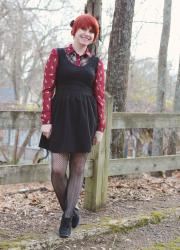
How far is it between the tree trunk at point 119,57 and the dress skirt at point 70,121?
8.63ft

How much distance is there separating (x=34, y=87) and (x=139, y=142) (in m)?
25.2

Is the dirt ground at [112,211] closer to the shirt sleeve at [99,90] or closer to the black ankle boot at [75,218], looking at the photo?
the black ankle boot at [75,218]

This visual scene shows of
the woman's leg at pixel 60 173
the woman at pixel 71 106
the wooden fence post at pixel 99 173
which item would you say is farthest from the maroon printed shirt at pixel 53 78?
the wooden fence post at pixel 99 173

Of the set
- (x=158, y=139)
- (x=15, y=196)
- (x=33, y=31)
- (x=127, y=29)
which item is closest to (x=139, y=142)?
(x=158, y=139)

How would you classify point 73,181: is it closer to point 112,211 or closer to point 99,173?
point 99,173

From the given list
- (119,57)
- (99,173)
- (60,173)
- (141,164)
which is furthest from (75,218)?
(119,57)

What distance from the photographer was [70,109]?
379 cm

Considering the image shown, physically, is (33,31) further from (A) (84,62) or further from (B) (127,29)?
(A) (84,62)

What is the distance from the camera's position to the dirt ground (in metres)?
4.21

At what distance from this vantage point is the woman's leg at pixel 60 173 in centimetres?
388

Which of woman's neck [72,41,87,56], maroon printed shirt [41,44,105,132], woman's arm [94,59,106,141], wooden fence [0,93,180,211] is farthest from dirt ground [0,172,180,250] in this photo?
woman's neck [72,41,87,56]

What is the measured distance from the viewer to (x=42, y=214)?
476 cm

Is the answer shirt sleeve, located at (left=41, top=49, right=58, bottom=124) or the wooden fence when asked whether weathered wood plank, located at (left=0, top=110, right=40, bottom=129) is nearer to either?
the wooden fence

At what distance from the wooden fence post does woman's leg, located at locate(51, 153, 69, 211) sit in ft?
3.18
